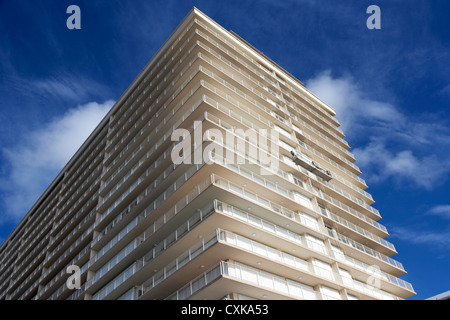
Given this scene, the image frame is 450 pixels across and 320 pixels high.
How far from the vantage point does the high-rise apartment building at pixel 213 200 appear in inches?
879

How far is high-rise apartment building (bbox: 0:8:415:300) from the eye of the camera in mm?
22328

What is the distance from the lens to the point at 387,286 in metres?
30.3

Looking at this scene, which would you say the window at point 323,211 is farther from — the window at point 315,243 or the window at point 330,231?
the window at point 315,243

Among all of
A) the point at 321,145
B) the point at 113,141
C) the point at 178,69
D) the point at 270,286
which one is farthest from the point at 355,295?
the point at 113,141

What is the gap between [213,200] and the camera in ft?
75.1

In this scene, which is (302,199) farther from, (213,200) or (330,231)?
(213,200)

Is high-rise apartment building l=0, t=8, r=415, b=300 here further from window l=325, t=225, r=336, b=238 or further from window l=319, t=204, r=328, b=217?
window l=319, t=204, r=328, b=217

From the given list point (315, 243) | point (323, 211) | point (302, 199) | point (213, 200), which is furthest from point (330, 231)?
point (213, 200)

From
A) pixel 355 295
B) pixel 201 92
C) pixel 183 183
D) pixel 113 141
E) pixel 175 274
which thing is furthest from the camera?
pixel 113 141

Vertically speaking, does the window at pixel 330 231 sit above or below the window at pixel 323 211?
below

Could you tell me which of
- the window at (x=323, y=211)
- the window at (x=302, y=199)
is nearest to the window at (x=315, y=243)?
the window at (x=302, y=199)

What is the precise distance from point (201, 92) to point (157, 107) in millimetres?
8131

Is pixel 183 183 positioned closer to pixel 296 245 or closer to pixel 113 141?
pixel 296 245

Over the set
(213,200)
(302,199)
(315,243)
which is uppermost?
(302,199)
